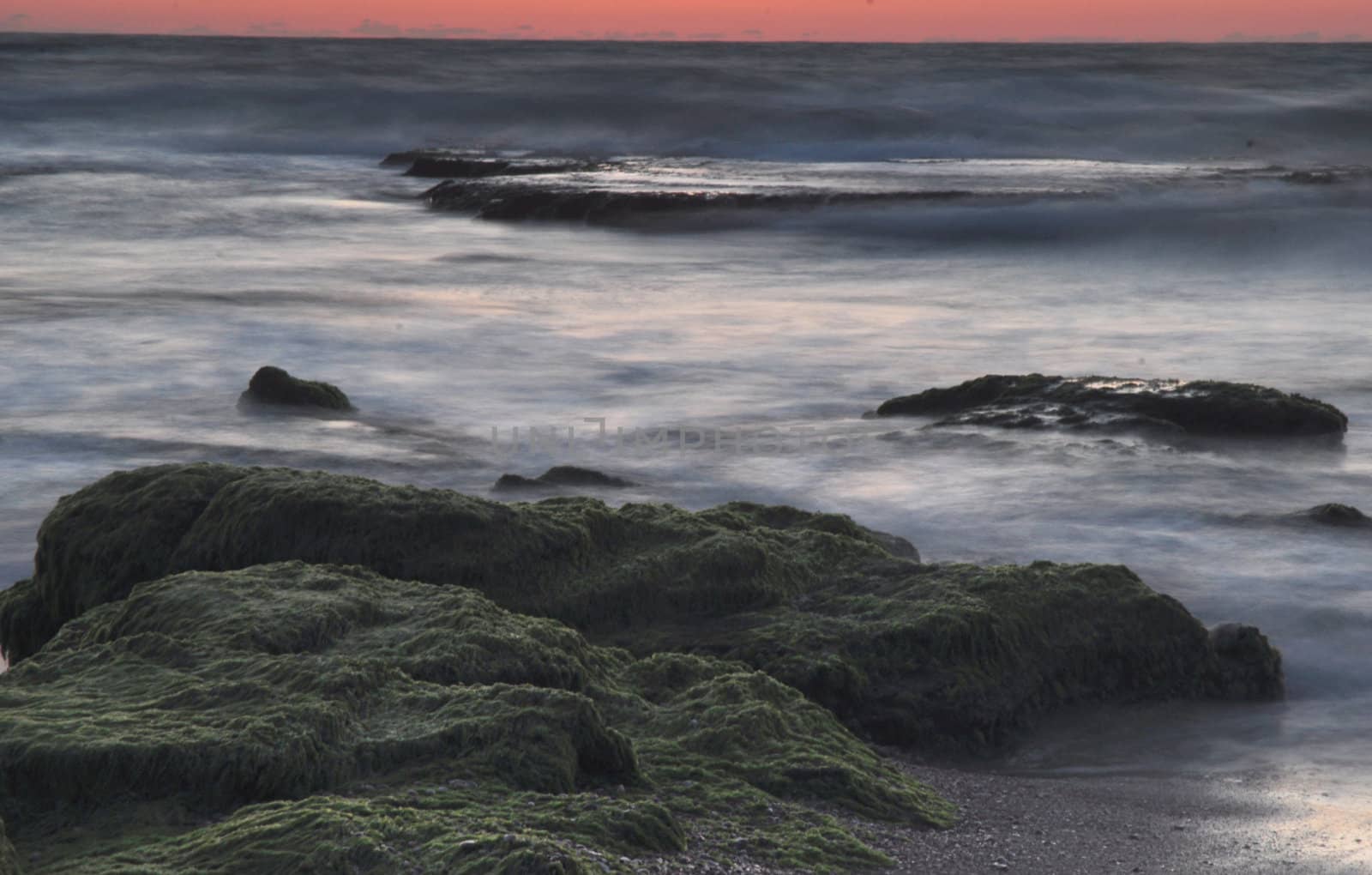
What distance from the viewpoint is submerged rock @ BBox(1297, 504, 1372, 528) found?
261 inches

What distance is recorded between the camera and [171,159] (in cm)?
2984

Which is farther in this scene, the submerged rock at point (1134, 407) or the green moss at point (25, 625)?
the submerged rock at point (1134, 407)

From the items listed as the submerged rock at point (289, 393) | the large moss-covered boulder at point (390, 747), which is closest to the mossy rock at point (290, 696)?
the large moss-covered boulder at point (390, 747)

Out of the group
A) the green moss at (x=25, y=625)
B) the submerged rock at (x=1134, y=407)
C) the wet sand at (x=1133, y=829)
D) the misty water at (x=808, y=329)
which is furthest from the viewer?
the submerged rock at (x=1134, y=407)

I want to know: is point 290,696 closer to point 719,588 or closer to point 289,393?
point 719,588

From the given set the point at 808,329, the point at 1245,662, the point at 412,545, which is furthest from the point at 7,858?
the point at 808,329

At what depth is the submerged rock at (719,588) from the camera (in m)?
4.14

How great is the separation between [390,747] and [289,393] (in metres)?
6.64

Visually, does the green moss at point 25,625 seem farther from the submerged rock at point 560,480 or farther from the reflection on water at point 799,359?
the submerged rock at point 560,480

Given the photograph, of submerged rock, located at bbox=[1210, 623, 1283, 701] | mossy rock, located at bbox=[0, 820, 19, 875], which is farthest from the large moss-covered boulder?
submerged rock, located at bbox=[1210, 623, 1283, 701]

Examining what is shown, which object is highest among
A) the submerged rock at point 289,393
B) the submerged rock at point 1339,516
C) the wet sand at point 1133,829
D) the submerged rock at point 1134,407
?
the submerged rock at point 1134,407

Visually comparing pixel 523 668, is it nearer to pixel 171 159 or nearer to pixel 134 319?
pixel 134 319

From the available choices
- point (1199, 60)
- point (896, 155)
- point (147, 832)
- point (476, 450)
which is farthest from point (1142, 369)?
point (1199, 60)

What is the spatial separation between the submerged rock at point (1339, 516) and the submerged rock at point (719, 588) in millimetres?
2134
